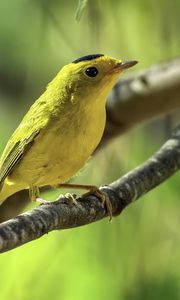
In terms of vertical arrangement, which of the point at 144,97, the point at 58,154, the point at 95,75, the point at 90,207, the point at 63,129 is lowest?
the point at 90,207

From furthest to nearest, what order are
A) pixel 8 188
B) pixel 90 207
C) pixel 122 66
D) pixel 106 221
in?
pixel 106 221 < pixel 8 188 < pixel 122 66 < pixel 90 207

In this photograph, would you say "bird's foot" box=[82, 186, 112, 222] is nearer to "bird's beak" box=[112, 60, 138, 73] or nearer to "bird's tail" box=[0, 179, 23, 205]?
"bird's tail" box=[0, 179, 23, 205]

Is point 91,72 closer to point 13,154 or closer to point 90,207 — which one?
point 13,154

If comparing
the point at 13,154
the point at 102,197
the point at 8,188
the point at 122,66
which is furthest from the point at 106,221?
the point at 122,66

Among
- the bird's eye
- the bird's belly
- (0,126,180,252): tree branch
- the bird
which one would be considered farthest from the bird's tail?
the bird's eye

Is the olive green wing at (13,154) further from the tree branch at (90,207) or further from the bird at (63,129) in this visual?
the tree branch at (90,207)

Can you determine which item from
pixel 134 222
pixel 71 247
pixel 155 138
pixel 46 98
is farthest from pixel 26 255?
pixel 155 138

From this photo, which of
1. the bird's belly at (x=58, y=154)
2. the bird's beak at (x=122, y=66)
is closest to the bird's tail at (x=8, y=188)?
the bird's belly at (x=58, y=154)
